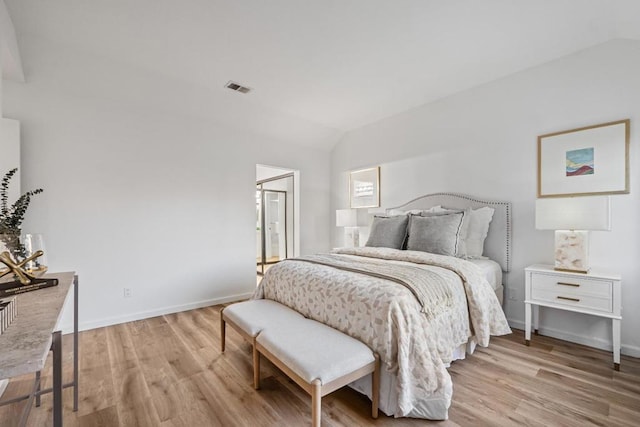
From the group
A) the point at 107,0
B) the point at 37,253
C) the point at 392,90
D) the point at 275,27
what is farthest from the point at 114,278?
the point at 392,90

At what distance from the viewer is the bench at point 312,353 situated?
1.49 metres

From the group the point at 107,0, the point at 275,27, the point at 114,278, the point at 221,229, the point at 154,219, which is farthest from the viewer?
the point at 221,229


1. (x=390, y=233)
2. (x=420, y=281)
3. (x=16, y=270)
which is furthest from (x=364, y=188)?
(x=16, y=270)

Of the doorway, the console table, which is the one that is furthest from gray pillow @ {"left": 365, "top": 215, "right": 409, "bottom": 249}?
the doorway

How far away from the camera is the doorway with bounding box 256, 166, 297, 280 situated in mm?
6695

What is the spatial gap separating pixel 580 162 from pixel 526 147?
0.47m

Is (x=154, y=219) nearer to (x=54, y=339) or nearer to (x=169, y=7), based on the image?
(x=169, y=7)

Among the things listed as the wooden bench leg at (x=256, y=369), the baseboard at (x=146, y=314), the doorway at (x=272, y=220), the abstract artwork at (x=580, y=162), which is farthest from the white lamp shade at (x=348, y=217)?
the wooden bench leg at (x=256, y=369)

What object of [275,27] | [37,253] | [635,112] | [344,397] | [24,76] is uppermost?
[275,27]

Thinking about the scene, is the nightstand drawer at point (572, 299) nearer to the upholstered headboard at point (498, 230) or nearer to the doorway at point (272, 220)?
the upholstered headboard at point (498, 230)

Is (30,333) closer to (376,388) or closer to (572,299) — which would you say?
(376,388)

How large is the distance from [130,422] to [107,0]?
2.81 meters

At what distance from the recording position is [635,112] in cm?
241

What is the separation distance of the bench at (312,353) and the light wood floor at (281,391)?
0.23 metres
